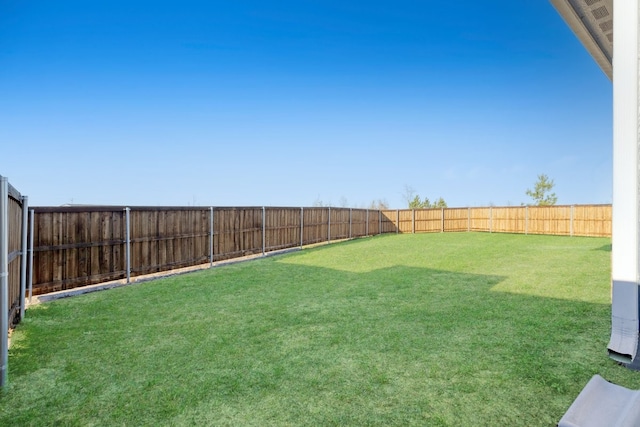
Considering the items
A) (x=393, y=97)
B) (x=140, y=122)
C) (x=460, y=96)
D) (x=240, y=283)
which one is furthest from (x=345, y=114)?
A: (x=240, y=283)

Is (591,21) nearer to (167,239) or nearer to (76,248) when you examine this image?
(167,239)

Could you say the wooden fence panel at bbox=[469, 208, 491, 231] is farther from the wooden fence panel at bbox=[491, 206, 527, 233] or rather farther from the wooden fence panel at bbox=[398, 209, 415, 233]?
the wooden fence panel at bbox=[398, 209, 415, 233]

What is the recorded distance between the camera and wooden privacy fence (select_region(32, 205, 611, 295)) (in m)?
5.38

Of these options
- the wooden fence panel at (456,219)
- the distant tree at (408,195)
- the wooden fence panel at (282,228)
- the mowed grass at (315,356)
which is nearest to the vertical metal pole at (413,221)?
the wooden fence panel at (456,219)

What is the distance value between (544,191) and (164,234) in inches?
1437

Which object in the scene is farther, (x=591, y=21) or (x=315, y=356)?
(x=591, y=21)

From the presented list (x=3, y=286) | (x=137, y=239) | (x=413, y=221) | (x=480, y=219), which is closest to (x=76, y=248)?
(x=137, y=239)

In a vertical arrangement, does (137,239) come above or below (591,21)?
below

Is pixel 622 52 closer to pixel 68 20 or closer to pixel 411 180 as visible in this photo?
pixel 68 20


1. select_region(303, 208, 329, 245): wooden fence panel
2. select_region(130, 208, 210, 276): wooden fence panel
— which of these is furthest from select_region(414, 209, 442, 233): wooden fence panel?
select_region(130, 208, 210, 276): wooden fence panel

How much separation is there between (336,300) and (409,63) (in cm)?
1777

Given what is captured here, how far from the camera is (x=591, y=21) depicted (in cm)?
427

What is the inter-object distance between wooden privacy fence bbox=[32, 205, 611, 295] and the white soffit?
7.63m

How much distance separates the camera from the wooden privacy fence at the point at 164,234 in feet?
17.6
